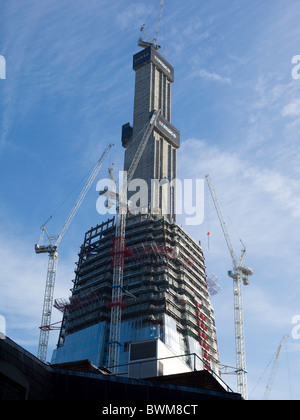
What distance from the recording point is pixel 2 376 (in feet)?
109

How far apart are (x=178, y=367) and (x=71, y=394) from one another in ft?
122

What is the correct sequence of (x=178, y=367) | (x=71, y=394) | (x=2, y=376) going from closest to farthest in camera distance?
(x=2, y=376) → (x=71, y=394) → (x=178, y=367)
